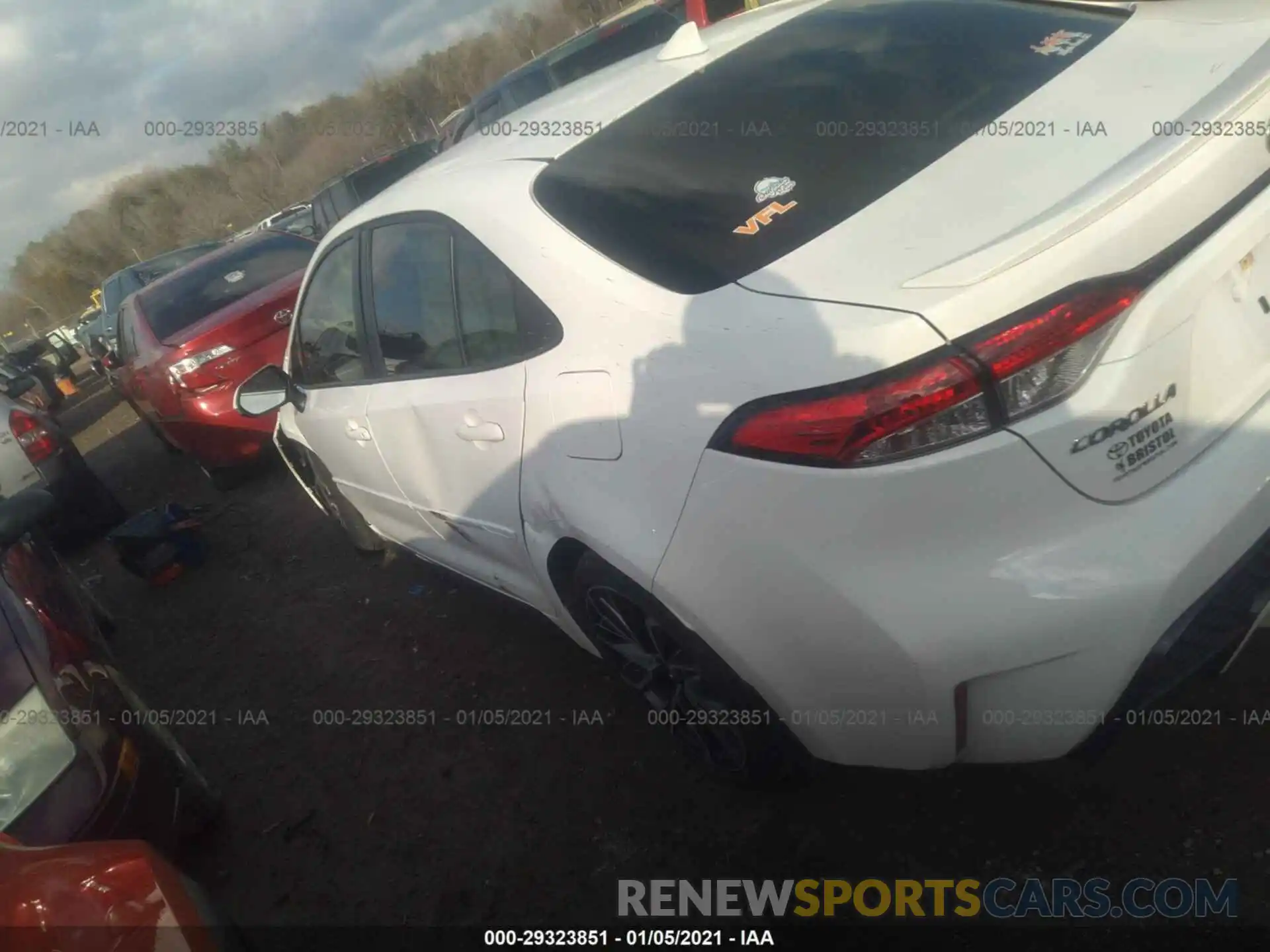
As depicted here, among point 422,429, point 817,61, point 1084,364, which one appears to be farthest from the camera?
point 422,429

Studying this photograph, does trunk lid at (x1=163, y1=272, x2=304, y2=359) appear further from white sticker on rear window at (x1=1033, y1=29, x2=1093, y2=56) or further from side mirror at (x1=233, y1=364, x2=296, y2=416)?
white sticker on rear window at (x1=1033, y1=29, x2=1093, y2=56)

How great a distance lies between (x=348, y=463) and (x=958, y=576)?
8.92 feet

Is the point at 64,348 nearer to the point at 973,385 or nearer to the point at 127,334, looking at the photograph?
the point at 127,334

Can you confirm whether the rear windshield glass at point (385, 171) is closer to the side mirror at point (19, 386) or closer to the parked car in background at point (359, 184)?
the parked car in background at point (359, 184)

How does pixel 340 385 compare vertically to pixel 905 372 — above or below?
below

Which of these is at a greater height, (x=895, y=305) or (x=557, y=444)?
(x=895, y=305)

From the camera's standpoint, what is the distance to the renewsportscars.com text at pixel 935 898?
2.13m

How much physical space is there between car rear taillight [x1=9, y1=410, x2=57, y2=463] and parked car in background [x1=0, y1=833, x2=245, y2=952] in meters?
4.70

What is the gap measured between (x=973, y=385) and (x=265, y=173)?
50374mm

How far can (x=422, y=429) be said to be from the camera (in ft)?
9.98

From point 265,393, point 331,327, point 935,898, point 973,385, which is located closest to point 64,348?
point 265,393

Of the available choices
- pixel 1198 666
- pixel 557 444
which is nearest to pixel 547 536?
pixel 557 444

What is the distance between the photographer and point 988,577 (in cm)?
181

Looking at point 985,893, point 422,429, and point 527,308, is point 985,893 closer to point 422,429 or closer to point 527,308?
point 527,308
